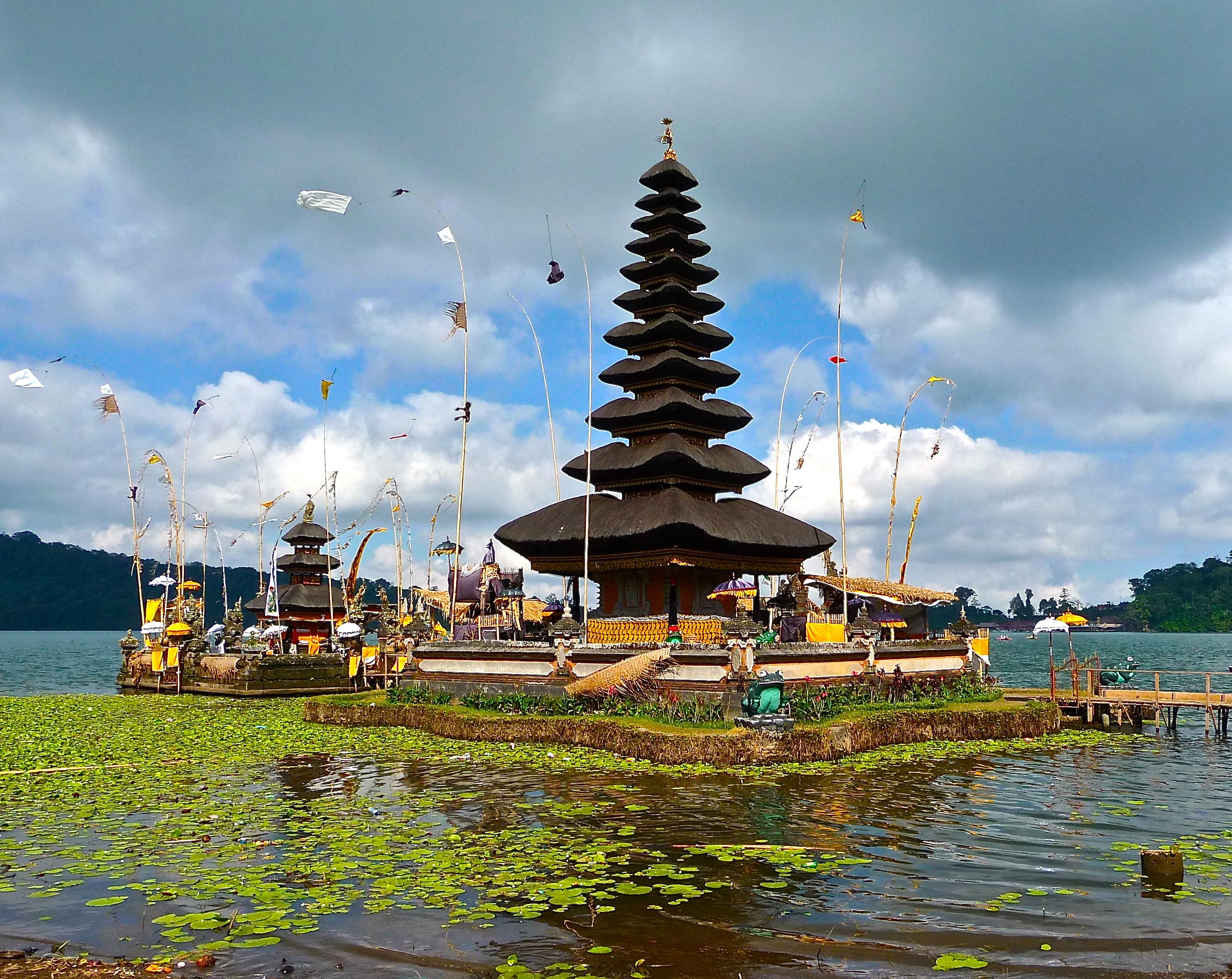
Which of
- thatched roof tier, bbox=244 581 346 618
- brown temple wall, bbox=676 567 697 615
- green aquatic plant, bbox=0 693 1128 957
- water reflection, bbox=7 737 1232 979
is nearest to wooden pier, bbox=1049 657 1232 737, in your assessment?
brown temple wall, bbox=676 567 697 615

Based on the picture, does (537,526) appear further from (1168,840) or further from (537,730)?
(1168,840)

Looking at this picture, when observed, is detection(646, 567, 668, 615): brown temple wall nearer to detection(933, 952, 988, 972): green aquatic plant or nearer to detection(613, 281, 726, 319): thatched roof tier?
detection(613, 281, 726, 319): thatched roof tier

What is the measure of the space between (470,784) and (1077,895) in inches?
458

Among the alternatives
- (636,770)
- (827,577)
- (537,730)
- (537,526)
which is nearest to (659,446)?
(537,526)

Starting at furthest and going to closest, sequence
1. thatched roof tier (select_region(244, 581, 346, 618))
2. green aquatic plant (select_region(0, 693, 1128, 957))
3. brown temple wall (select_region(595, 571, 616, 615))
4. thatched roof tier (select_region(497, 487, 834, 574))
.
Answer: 1. thatched roof tier (select_region(244, 581, 346, 618))
2. brown temple wall (select_region(595, 571, 616, 615))
3. thatched roof tier (select_region(497, 487, 834, 574))
4. green aquatic plant (select_region(0, 693, 1128, 957))

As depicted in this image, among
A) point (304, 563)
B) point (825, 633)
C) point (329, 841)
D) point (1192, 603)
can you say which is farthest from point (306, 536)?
point (1192, 603)

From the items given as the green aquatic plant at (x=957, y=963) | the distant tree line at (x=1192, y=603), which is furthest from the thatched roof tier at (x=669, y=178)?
the distant tree line at (x=1192, y=603)

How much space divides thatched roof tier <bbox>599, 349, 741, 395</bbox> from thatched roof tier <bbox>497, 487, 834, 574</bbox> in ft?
17.4

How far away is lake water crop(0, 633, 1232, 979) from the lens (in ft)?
33.4

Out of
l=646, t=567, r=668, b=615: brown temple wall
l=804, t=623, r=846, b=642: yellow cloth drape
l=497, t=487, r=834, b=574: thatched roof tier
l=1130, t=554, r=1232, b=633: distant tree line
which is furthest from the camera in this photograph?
l=1130, t=554, r=1232, b=633: distant tree line

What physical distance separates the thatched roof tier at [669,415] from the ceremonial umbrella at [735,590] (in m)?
6.99

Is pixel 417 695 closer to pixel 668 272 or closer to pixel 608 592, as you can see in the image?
pixel 608 592

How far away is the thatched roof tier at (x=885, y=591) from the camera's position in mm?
39281

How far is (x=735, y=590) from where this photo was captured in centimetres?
3631
